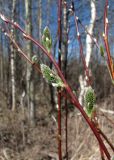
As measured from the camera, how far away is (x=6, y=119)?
10.8 m

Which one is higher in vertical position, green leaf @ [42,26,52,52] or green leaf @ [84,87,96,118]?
green leaf @ [42,26,52,52]

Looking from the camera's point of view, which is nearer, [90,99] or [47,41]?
[90,99]

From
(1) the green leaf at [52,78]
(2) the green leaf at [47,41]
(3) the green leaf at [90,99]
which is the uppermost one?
(2) the green leaf at [47,41]

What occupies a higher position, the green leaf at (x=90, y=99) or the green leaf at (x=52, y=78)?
the green leaf at (x=52, y=78)

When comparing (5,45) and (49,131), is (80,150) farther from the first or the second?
(5,45)

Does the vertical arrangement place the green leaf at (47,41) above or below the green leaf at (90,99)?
above

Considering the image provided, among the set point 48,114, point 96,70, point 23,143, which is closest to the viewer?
point 23,143

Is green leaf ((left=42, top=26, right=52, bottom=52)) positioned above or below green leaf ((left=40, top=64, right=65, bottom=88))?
above

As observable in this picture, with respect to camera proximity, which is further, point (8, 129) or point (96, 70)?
point (96, 70)

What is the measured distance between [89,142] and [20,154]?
1539 mm

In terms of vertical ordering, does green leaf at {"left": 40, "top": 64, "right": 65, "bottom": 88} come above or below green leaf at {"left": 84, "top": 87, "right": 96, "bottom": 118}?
above

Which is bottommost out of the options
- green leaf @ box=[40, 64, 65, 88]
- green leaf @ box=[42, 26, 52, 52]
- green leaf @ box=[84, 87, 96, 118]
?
green leaf @ box=[84, 87, 96, 118]

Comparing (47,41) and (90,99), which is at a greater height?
(47,41)

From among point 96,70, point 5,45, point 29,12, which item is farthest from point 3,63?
point 29,12
